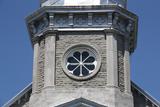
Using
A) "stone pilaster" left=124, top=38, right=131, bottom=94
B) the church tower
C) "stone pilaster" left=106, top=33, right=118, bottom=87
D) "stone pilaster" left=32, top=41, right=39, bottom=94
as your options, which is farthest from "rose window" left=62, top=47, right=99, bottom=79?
"stone pilaster" left=32, top=41, right=39, bottom=94

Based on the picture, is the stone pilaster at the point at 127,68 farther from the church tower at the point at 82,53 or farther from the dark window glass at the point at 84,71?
the dark window glass at the point at 84,71

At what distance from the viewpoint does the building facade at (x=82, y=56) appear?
4312 centimetres

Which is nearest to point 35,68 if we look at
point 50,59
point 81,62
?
point 50,59

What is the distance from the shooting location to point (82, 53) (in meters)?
44.2

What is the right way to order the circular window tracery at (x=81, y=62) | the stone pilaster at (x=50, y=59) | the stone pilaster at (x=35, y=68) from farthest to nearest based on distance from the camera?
1. the stone pilaster at (x=35, y=68)
2. the circular window tracery at (x=81, y=62)
3. the stone pilaster at (x=50, y=59)

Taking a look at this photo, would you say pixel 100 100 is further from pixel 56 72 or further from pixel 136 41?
pixel 136 41

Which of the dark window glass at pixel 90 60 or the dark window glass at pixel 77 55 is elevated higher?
the dark window glass at pixel 77 55

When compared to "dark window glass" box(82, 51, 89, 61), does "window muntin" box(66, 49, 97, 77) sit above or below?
below

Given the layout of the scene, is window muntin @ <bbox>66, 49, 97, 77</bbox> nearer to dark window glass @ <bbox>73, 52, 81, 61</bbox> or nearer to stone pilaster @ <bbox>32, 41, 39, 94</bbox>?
dark window glass @ <bbox>73, 52, 81, 61</bbox>

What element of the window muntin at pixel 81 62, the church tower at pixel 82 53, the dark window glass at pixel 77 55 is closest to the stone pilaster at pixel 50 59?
the church tower at pixel 82 53

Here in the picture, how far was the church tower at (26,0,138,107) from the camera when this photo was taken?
43.1 m

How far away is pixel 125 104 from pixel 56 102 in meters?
3.64

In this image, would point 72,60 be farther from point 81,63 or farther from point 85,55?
point 85,55

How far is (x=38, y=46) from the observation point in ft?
149
